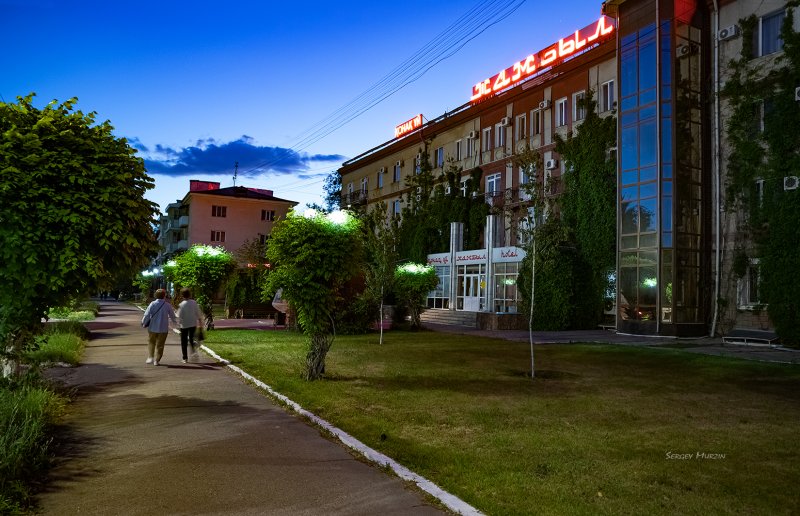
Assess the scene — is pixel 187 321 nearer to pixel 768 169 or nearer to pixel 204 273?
pixel 204 273

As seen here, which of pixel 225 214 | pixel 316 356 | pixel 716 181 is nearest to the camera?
pixel 316 356

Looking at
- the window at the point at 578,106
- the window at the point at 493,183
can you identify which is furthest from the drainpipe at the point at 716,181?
the window at the point at 493,183

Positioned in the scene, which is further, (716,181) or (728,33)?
(716,181)

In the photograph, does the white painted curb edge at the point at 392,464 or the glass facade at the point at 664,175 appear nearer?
the white painted curb edge at the point at 392,464

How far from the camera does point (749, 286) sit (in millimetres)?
22234

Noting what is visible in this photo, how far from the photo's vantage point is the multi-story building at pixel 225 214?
7200 cm

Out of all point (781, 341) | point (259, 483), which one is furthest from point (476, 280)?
point (259, 483)

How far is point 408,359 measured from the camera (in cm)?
1518

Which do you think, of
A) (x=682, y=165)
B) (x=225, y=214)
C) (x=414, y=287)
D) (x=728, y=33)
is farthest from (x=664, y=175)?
(x=225, y=214)

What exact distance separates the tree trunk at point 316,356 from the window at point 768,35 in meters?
20.3

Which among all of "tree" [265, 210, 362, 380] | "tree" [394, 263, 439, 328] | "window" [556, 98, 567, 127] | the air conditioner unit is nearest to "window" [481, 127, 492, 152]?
"window" [556, 98, 567, 127]

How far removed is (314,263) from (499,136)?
27866 mm

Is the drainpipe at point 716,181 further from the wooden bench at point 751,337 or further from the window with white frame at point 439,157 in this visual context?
the window with white frame at point 439,157

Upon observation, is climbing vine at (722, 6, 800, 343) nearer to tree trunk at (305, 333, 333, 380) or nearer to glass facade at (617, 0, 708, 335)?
glass facade at (617, 0, 708, 335)
